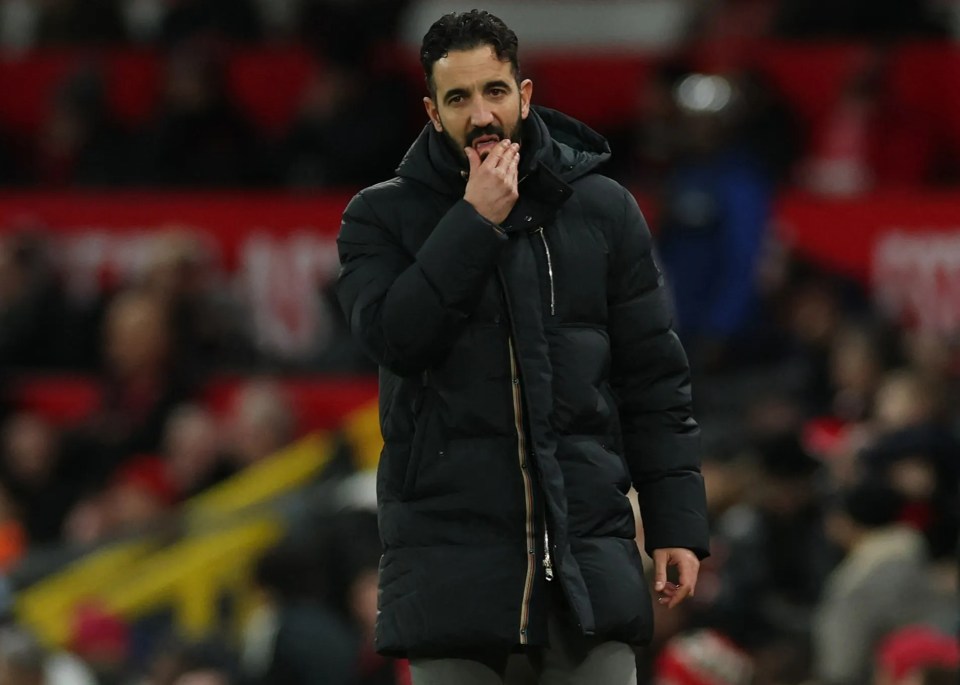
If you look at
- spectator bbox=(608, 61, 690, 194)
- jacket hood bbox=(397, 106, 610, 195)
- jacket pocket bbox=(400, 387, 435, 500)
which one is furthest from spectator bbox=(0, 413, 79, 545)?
jacket pocket bbox=(400, 387, 435, 500)

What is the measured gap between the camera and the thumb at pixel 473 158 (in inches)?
152

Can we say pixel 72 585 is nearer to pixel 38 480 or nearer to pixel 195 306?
pixel 38 480

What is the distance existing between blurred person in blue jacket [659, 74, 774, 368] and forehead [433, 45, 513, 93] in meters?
5.55

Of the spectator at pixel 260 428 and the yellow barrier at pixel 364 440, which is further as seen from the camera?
the spectator at pixel 260 428

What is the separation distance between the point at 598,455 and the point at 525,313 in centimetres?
27

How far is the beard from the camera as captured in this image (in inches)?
153

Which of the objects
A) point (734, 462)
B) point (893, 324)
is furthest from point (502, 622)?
point (893, 324)

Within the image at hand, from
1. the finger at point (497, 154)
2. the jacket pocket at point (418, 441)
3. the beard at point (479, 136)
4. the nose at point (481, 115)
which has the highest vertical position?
the nose at point (481, 115)

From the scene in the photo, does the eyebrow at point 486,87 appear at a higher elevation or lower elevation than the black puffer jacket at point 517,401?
higher

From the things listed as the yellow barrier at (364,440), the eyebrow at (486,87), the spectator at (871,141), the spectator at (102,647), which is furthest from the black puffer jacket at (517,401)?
the spectator at (871,141)

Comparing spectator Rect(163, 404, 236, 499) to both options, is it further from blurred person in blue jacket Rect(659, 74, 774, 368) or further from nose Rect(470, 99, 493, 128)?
nose Rect(470, 99, 493, 128)

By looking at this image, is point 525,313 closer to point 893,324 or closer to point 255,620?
Answer: point 255,620

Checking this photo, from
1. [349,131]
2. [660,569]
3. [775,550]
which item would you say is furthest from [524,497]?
[349,131]

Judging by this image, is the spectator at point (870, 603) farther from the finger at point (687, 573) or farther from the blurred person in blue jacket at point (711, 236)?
the blurred person in blue jacket at point (711, 236)
